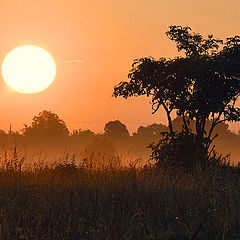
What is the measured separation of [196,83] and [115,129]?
88.0 m

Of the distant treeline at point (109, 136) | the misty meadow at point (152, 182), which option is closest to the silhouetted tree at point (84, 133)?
the distant treeline at point (109, 136)

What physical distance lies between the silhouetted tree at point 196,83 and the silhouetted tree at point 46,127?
243 ft

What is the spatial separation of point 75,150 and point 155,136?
2850 centimetres

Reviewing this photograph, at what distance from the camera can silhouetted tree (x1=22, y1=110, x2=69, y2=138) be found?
3731 inches

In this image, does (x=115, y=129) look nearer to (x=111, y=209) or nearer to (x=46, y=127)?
(x=46, y=127)

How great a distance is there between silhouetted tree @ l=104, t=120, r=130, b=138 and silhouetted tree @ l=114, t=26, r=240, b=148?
3369 inches

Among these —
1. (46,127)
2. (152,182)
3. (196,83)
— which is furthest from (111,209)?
→ (46,127)

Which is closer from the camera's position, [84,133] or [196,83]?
[196,83]

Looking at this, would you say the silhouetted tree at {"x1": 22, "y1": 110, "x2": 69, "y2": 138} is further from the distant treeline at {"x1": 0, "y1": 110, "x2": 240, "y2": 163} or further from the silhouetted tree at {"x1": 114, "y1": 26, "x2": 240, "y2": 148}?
the silhouetted tree at {"x1": 114, "y1": 26, "x2": 240, "y2": 148}

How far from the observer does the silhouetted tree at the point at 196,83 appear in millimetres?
20781

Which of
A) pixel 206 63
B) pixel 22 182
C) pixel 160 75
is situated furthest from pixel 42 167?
pixel 206 63

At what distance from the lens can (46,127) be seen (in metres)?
95.8

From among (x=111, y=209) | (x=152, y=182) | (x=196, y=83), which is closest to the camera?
(x=111, y=209)

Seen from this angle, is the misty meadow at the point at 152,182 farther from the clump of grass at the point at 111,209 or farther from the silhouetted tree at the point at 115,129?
the silhouetted tree at the point at 115,129
